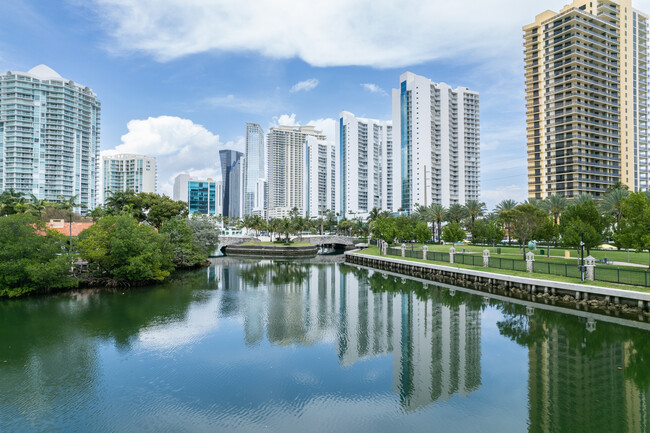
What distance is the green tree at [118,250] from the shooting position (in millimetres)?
40625

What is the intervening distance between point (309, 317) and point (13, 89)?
488ft

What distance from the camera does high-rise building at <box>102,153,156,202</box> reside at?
185625 mm

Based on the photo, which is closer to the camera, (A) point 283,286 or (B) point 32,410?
(B) point 32,410

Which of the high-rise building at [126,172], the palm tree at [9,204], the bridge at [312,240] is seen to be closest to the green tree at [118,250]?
the palm tree at [9,204]

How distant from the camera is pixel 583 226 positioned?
35938 millimetres

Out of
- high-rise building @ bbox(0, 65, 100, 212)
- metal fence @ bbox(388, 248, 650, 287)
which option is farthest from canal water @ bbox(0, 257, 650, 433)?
high-rise building @ bbox(0, 65, 100, 212)

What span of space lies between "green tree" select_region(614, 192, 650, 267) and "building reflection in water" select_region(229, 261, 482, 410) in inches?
530

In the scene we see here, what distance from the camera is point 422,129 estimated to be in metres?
132

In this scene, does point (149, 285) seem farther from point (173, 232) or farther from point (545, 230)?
point (545, 230)

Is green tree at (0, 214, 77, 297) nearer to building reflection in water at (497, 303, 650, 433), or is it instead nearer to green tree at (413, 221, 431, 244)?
building reflection in water at (497, 303, 650, 433)

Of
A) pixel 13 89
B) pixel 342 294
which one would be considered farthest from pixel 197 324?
pixel 13 89

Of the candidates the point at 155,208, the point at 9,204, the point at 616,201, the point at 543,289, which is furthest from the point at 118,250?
the point at 616,201

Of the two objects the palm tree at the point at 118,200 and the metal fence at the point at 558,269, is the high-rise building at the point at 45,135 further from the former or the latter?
the metal fence at the point at 558,269

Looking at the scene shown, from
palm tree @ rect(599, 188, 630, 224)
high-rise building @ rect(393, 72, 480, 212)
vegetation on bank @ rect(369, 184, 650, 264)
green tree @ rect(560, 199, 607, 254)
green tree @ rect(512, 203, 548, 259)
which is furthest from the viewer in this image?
high-rise building @ rect(393, 72, 480, 212)
